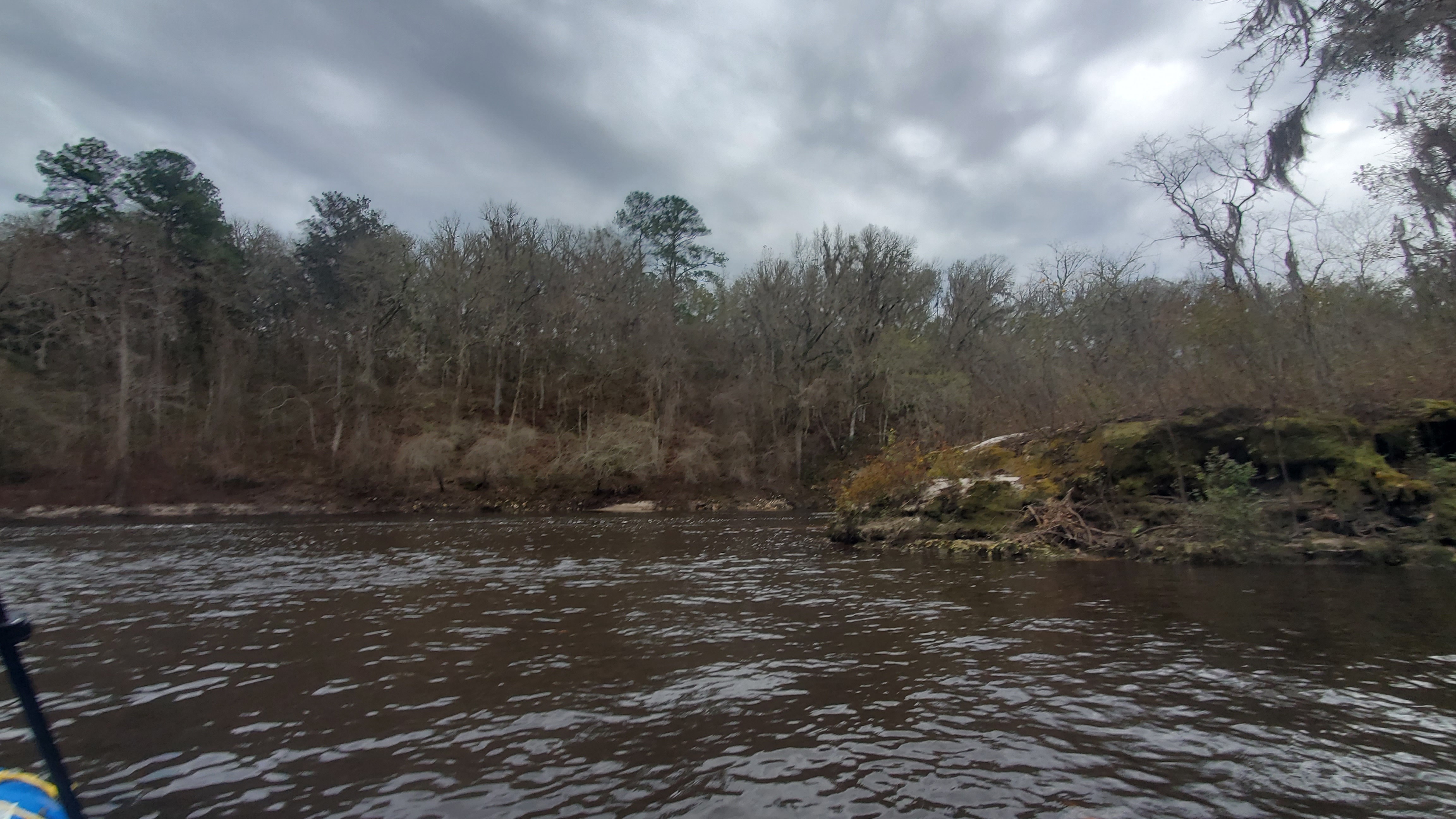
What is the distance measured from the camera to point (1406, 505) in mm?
16734

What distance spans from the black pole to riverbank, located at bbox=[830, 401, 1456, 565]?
60.6 ft

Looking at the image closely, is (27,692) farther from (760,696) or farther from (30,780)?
(760,696)

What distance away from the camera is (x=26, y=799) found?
12.3 ft

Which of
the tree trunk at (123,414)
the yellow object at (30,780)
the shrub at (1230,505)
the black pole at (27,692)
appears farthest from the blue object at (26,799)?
the tree trunk at (123,414)

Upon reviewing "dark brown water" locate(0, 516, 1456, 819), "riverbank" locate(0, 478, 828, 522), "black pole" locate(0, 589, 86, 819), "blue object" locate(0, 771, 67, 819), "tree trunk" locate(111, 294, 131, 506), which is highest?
"tree trunk" locate(111, 294, 131, 506)

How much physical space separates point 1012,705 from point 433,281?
51769 mm

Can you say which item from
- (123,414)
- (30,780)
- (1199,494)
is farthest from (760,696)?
(123,414)

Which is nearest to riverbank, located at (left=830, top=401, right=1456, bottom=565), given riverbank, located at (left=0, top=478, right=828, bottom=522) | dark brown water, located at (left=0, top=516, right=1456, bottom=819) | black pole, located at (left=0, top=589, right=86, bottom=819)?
dark brown water, located at (left=0, top=516, right=1456, bottom=819)

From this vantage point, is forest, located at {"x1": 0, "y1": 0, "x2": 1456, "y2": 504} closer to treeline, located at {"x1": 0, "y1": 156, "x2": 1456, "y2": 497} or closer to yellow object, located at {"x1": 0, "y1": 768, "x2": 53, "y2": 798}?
treeline, located at {"x1": 0, "y1": 156, "x2": 1456, "y2": 497}

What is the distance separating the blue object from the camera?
3.65 m

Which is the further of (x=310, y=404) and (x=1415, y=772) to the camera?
(x=310, y=404)

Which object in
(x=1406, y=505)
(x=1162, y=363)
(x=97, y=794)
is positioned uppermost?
(x=1162, y=363)

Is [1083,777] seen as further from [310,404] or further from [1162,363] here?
[310,404]

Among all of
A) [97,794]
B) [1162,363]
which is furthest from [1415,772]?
[1162,363]
